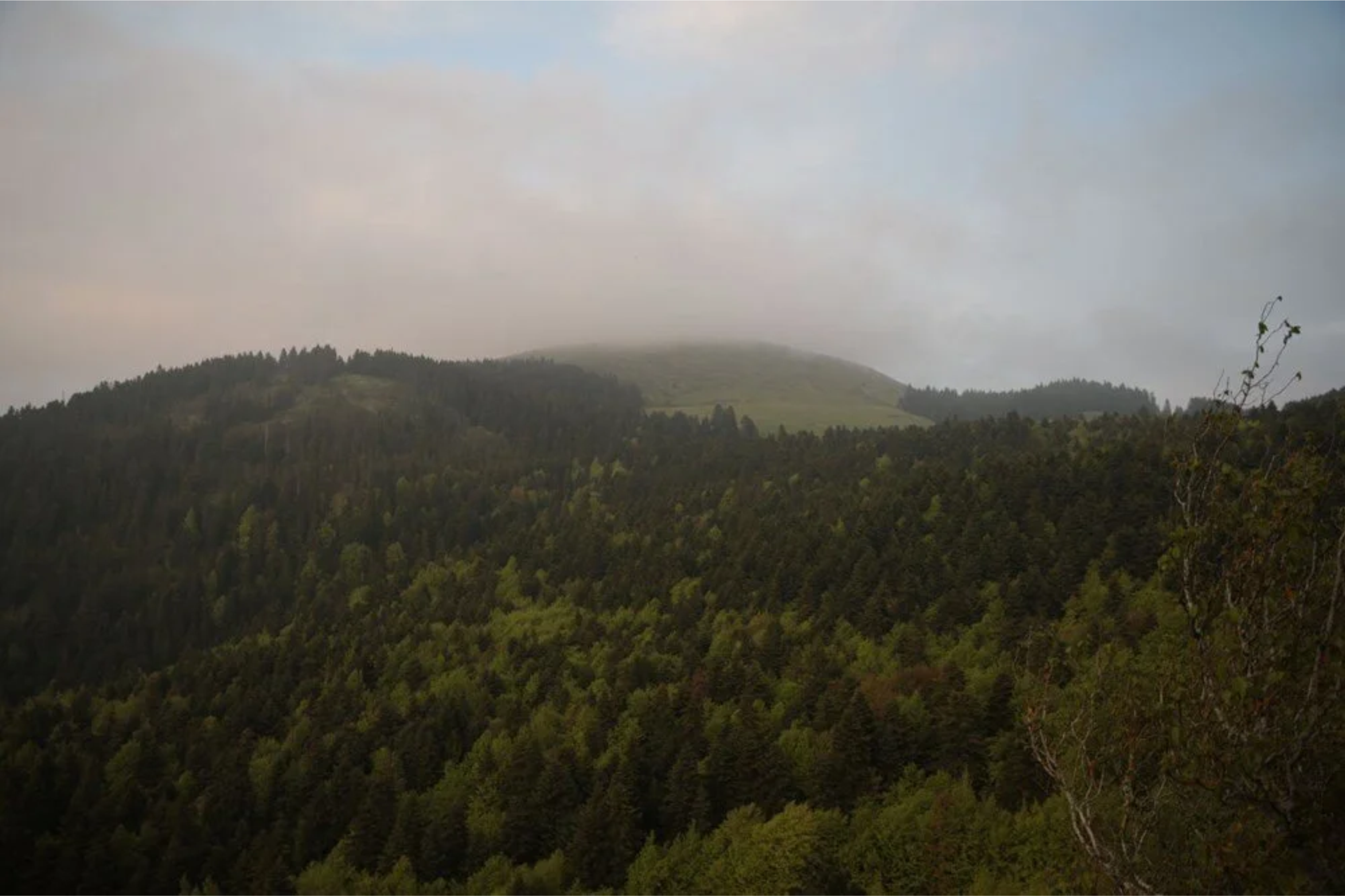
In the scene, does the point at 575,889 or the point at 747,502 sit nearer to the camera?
the point at 575,889

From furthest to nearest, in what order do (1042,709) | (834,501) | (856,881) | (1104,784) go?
(834,501)
(856,881)
(1042,709)
(1104,784)

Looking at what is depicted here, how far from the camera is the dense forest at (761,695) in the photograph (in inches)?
662

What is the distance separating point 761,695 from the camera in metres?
89.2

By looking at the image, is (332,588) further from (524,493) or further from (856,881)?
(856,881)

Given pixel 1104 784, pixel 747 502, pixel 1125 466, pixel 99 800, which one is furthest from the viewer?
pixel 747 502

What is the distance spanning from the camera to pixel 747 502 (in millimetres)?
157125

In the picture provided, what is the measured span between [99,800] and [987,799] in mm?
97396

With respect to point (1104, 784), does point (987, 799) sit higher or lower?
lower

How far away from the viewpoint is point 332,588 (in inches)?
6393

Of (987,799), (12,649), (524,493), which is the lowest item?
(12,649)

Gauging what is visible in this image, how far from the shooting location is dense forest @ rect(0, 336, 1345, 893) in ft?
55.2

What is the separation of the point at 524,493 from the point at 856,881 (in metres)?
144

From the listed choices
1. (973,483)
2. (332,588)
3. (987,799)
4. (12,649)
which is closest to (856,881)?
(987,799)

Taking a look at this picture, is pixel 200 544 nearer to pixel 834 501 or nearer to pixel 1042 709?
pixel 834 501
